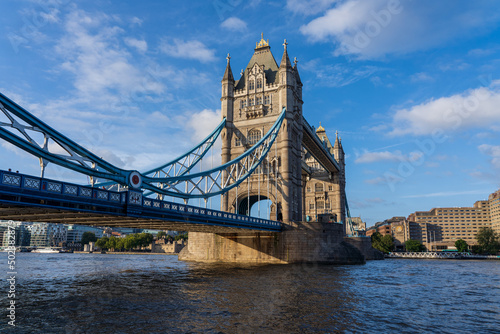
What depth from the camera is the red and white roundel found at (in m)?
26.7

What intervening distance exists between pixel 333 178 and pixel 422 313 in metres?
74.3

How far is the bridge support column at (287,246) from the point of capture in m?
47.2

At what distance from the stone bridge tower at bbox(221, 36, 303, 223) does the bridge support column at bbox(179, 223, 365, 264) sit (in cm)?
448

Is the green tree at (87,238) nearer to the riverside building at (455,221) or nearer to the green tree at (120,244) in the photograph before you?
the green tree at (120,244)

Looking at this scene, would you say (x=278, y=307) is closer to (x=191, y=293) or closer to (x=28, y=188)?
(x=191, y=293)

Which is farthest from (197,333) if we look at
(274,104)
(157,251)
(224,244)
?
(157,251)

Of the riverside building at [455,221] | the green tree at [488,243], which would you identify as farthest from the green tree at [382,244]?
the riverside building at [455,221]

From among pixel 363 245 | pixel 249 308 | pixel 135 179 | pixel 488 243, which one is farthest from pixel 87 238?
pixel 249 308

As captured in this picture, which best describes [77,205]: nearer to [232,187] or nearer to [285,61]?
[232,187]

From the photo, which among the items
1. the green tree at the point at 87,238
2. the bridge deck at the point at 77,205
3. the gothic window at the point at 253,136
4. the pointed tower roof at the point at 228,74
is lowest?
the green tree at the point at 87,238

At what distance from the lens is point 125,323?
1384 centimetres

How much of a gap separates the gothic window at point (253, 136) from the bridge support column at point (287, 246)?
48.0 ft

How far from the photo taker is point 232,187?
43.3 metres

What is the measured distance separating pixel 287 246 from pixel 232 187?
1128 cm
